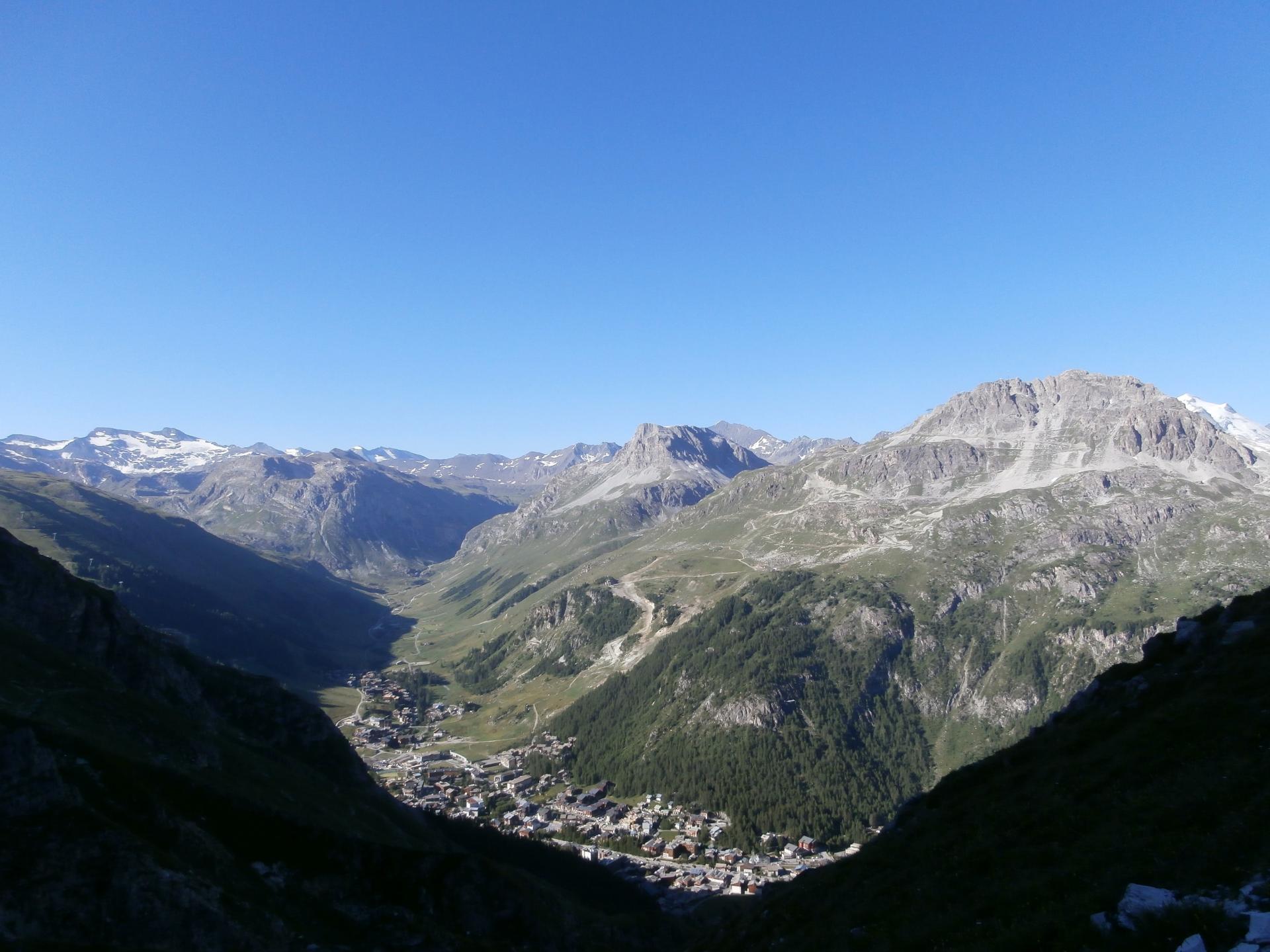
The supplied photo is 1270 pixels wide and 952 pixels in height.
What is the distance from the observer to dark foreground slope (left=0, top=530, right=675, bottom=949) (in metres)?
38.6

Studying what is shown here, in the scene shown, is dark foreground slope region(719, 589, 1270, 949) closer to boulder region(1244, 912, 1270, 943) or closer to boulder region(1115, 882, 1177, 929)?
boulder region(1115, 882, 1177, 929)

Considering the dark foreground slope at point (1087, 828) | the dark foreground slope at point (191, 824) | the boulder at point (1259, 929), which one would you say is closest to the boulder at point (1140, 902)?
the dark foreground slope at point (1087, 828)

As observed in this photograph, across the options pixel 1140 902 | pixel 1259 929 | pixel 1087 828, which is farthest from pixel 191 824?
pixel 1259 929

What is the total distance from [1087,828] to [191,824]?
5909cm

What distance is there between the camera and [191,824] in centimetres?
4884

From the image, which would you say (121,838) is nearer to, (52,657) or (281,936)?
A: (281,936)

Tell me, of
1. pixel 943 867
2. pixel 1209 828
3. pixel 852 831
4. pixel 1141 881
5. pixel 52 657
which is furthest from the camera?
pixel 852 831

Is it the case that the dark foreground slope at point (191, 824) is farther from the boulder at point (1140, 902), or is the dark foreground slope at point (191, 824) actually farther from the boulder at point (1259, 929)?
the boulder at point (1259, 929)

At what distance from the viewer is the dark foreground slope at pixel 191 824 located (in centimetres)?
3859

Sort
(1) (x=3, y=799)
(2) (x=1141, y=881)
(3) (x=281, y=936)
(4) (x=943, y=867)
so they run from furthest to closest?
(3) (x=281, y=936)
(1) (x=3, y=799)
(4) (x=943, y=867)
(2) (x=1141, y=881)

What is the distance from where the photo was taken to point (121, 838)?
133 ft

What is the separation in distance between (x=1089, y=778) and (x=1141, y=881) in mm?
12906

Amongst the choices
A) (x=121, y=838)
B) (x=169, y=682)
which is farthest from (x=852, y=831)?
(x=121, y=838)

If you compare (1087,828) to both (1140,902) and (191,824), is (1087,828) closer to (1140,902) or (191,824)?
(1140,902)
